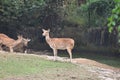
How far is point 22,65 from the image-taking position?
10797 mm

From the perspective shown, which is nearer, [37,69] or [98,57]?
[37,69]

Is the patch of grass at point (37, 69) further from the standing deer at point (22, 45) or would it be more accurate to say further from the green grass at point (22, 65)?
the standing deer at point (22, 45)

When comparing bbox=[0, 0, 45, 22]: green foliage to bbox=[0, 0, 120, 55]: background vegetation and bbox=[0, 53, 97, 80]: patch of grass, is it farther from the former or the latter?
bbox=[0, 53, 97, 80]: patch of grass

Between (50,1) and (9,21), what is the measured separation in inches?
126

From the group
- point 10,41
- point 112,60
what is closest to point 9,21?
point 10,41

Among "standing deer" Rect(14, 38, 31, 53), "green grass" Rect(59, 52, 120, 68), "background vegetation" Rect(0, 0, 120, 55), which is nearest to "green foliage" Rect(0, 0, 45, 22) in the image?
"background vegetation" Rect(0, 0, 120, 55)

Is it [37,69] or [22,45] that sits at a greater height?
[37,69]

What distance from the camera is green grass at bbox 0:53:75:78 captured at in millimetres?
9798

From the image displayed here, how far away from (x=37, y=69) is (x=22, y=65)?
55 cm

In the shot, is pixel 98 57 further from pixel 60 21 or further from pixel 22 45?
pixel 22 45

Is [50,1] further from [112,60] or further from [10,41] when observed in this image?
[10,41]

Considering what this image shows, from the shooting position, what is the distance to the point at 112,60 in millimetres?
20078

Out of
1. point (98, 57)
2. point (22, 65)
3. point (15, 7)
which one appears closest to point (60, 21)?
point (98, 57)

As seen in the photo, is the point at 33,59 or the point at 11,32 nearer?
the point at 33,59
